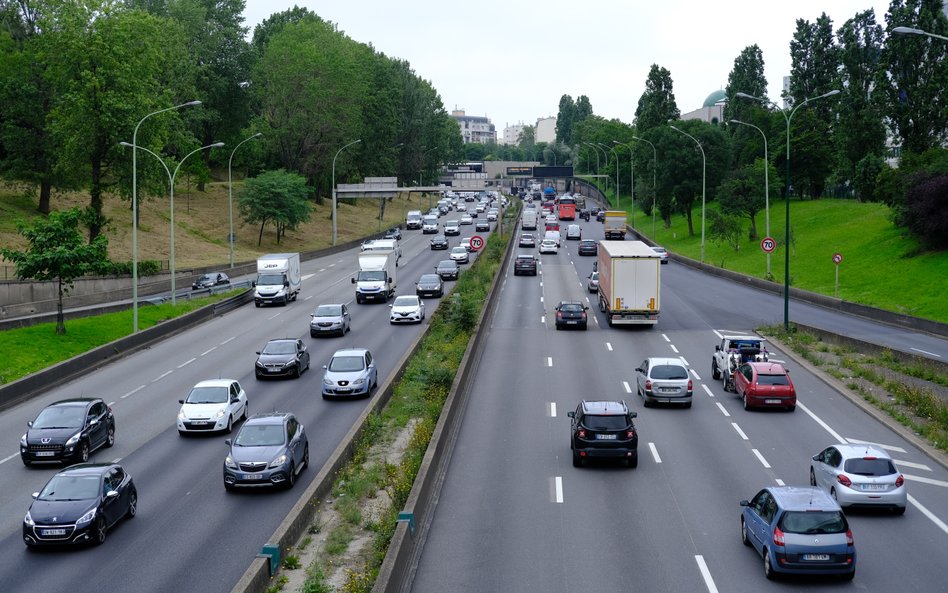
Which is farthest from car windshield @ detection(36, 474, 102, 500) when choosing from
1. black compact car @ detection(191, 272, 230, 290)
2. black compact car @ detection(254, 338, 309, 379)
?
black compact car @ detection(191, 272, 230, 290)

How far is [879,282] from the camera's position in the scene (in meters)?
57.5

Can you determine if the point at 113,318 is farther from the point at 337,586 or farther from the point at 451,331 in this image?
the point at 337,586

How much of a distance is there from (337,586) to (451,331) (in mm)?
27013

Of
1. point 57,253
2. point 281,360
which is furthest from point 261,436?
point 57,253

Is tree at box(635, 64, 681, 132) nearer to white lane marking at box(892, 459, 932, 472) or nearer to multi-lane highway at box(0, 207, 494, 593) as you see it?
multi-lane highway at box(0, 207, 494, 593)

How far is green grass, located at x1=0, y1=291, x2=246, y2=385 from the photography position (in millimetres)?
39625

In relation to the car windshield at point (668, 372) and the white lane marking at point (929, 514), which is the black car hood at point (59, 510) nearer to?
the white lane marking at point (929, 514)

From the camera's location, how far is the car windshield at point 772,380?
97.5 feet

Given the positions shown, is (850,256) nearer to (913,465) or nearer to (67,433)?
(913,465)

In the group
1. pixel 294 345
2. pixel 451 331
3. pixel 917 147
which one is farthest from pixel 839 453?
pixel 917 147

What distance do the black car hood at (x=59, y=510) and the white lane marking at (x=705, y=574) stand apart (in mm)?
11389

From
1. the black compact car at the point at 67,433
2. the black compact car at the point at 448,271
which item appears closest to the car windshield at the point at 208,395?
the black compact car at the point at 67,433

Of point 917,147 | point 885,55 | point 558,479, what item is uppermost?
point 885,55

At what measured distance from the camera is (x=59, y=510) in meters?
18.2
